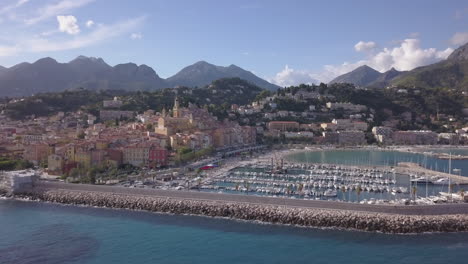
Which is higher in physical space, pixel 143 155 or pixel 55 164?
pixel 143 155

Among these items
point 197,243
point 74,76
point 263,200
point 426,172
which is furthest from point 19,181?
point 74,76

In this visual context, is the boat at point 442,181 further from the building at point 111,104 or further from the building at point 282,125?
the building at point 111,104

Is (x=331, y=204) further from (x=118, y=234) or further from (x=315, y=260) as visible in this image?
(x=118, y=234)

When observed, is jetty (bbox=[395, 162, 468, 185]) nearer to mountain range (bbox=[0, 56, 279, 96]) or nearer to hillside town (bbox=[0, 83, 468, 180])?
hillside town (bbox=[0, 83, 468, 180])

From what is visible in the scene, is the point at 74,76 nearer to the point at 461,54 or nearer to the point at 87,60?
the point at 87,60

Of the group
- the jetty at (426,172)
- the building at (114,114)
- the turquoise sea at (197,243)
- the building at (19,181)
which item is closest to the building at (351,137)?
the jetty at (426,172)

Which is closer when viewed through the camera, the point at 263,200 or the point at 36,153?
the point at 263,200

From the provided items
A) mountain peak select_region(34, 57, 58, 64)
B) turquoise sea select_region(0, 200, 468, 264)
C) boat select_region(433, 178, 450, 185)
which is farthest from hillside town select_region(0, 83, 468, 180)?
mountain peak select_region(34, 57, 58, 64)
